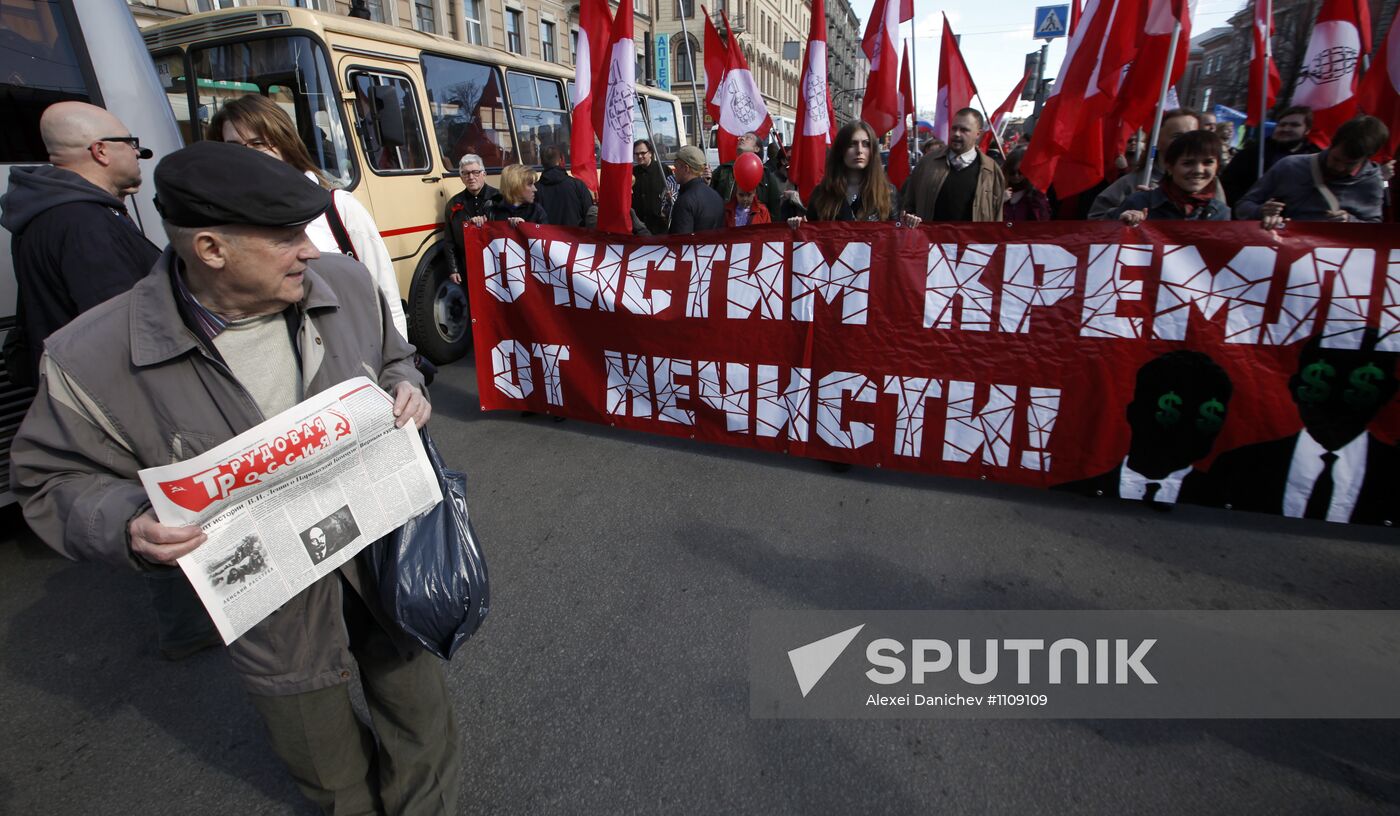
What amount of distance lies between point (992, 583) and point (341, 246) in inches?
120

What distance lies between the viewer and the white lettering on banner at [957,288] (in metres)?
3.52

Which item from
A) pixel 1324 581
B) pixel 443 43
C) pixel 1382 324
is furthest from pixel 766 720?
pixel 443 43

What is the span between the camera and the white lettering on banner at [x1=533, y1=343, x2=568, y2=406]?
4699 mm

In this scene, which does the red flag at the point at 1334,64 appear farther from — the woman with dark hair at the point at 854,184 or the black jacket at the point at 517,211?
the black jacket at the point at 517,211

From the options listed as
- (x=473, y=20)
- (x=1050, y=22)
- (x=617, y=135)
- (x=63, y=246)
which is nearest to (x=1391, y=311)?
(x=617, y=135)

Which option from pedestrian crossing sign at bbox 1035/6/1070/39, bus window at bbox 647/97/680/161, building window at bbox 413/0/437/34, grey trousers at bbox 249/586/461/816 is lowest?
grey trousers at bbox 249/586/461/816

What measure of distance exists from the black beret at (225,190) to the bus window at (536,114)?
262 inches

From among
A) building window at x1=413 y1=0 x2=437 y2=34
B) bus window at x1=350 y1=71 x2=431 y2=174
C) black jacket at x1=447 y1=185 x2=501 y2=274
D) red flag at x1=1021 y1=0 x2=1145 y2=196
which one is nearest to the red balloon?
black jacket at x1=447 y1=185 x2=501 y2=274

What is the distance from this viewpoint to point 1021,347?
349 centimetres

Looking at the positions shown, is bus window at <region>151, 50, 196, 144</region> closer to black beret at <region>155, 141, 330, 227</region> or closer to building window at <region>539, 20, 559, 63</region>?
black beret at <region>155, 141, 330, 227</region>

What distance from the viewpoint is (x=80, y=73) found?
3.59 meters

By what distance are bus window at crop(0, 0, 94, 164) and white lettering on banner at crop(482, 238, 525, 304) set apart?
7.32 ft

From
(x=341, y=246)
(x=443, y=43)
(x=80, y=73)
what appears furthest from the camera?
(x=443, y=43)

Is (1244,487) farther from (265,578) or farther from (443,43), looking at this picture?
(443,43)
